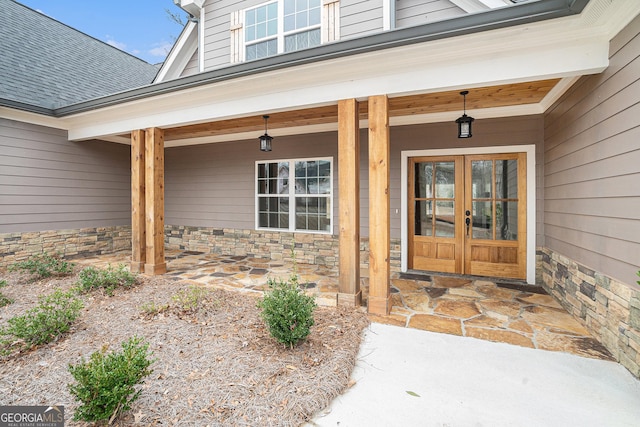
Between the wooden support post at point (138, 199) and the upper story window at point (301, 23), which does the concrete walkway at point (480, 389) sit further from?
the upper story window at point (301, 23)

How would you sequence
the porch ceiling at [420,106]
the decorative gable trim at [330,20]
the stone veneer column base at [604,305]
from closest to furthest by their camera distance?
the stone veneer column base at [604,305], the porch ceiling at [420,106], the decorative gable trim at [330,20]

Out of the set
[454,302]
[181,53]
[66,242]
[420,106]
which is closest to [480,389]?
[454,302]

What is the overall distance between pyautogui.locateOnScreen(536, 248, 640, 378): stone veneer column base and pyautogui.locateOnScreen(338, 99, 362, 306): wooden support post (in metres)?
2.32

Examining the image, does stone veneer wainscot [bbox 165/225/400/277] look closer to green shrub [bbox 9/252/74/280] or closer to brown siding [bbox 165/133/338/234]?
brown siding [bbox 165/133/338/234]

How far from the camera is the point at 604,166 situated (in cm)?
263

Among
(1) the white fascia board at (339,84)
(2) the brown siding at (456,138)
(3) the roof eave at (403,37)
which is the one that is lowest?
(2) the brown siding at (456,138)

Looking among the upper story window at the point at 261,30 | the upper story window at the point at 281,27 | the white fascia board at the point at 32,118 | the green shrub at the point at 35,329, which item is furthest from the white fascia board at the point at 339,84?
the green shrub at the point at 35,329

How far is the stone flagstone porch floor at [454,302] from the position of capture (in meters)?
2.84

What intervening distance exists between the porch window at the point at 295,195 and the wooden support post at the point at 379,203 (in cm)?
243

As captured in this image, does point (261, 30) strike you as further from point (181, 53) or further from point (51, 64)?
point (51, 64)

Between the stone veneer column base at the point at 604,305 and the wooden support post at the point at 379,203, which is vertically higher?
the wooden support post at the point at 379,203

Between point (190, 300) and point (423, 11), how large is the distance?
5823mm

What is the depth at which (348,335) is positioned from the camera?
110 inches

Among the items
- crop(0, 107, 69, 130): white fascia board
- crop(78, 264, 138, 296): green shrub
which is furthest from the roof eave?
crop(0, 107, 69, 130): white fascia board
